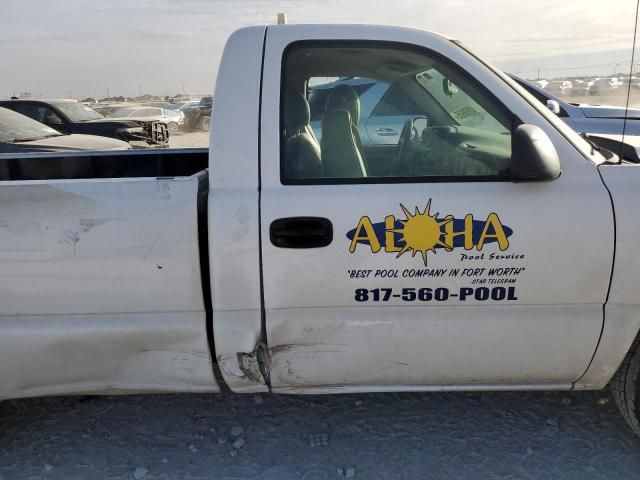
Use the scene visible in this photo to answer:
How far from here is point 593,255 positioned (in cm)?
221

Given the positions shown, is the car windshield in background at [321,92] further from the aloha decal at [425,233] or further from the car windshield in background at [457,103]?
the aloha decal at [425,233]

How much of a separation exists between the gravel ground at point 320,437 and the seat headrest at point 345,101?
1570 mm

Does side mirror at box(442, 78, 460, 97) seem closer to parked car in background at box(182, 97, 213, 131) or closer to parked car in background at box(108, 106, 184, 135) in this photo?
parked car in background at box(108, 106, 184, 135)

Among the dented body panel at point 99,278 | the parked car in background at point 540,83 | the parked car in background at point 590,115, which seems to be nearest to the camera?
the dented body panel at point 99,278

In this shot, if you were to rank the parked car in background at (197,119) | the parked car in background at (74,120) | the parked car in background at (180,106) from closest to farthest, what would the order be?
the parked car in background at (74,120) < the parked car in background at (197,119) < the parked car in background at (180,106)

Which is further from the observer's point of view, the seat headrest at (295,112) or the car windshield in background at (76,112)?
the car windshield in background at (76,112)

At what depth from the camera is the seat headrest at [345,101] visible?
2590 mm

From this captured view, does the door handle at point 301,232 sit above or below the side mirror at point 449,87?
below

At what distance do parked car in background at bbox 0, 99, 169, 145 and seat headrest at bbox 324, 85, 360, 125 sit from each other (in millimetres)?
9634

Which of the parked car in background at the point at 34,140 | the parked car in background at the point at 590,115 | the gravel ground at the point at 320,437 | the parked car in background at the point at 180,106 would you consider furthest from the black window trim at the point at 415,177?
the parked car in background at the point at 180,106

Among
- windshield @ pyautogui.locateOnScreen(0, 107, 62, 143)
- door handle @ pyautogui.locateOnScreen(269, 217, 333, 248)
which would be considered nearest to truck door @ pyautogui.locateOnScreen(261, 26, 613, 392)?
door handle @ pyautogui.locateOnScreen(269, 217, 333, 248)

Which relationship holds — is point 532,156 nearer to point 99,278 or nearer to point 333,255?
point 333,255

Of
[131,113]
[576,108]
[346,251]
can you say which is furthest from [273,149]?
[131,113]

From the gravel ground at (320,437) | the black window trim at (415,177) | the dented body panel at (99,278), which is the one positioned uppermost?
the black window trim at (415,177)
